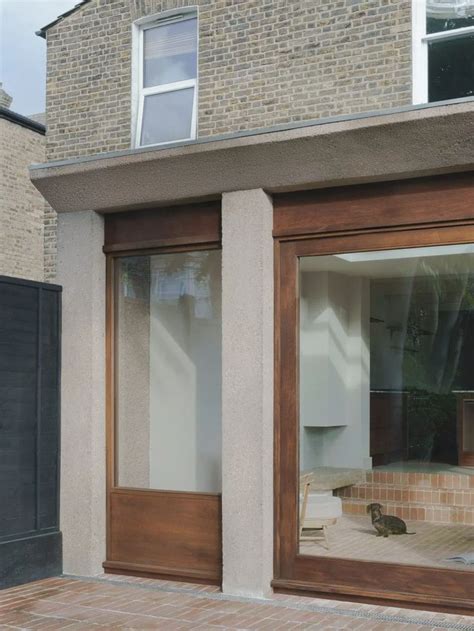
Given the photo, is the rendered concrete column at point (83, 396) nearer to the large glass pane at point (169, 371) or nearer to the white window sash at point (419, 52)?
the large glass pane at point (169, 371)

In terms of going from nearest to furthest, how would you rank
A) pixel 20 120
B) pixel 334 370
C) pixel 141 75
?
pixel 334 370, pixel 141 75, pixel 20 120

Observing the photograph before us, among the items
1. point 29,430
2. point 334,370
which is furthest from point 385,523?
point 29,430

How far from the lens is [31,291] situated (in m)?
9.37

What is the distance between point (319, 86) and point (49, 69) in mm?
3426

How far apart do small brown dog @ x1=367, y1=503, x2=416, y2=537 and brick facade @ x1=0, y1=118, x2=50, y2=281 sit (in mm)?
14272

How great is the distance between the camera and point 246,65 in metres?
9.05

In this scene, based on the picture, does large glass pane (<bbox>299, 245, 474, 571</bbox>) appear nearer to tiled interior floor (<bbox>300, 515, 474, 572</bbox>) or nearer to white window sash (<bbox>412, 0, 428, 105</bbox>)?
tiled interior floor (<bbox>300, 515, 474, 572</bbox>)

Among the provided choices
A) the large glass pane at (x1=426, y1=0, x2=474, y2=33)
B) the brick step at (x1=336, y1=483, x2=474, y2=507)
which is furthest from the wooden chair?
the large glass pane at (x1=426, y1=0, x2=474, y2=33)

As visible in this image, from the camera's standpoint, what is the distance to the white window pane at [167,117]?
9617 millimetres

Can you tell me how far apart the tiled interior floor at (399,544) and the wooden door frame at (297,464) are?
0.07 metres

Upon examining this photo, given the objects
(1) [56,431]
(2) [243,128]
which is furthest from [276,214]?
(1) [56,431]

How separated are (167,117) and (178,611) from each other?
16.7ft

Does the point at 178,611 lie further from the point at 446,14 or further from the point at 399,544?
the point at 446,14

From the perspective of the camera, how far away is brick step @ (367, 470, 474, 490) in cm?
789
